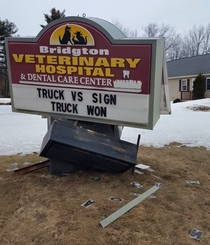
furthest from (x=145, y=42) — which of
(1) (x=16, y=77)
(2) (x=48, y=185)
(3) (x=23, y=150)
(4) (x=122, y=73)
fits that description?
(3) (x=23, y=150)

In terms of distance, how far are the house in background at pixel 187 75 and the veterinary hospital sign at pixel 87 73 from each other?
2128 centimetres

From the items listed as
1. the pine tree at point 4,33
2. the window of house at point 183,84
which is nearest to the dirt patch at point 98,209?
the window of house at point 183,84

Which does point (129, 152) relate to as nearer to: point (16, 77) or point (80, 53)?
point (80, 53)

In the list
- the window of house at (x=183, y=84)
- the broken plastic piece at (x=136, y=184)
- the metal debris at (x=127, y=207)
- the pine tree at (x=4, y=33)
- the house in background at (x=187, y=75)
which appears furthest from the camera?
the pine tree at (x=4, y=33)

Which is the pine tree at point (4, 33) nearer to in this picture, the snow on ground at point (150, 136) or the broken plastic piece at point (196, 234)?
the snow on ground at point (150, 136)

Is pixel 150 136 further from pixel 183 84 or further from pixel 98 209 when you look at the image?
pixel 183 84

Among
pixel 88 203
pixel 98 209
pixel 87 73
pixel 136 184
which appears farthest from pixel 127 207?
pixel 87 73

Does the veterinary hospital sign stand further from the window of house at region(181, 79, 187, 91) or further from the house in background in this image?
the window of house at region(181, 79, 187, 91)

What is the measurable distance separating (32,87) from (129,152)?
5.83 ft

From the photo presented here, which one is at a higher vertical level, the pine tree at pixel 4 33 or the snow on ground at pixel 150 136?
the pine tree at pixel 4 33

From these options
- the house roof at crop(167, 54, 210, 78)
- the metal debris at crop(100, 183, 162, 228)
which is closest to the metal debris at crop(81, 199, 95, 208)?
the metal debris at crop(100, 183, 162, 228)

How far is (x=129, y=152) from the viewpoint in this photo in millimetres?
4105

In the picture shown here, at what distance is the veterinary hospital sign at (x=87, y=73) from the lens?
11.2ft

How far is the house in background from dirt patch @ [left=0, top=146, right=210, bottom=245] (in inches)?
825
